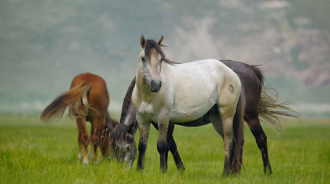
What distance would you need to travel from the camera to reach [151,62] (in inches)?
189

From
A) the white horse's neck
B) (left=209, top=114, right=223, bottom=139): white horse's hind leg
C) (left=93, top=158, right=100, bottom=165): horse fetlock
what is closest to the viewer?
the white horse's neck

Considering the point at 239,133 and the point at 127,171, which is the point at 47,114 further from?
the point at 239,133

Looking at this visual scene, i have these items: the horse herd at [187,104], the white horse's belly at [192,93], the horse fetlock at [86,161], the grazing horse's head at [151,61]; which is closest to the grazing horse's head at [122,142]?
→ the horse herd at [187,104]

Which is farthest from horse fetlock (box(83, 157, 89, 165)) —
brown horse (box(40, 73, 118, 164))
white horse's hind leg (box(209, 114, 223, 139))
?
white horse's hind leg (box(209, 114, 223, 139))

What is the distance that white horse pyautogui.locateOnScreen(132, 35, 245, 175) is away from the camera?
4.88m

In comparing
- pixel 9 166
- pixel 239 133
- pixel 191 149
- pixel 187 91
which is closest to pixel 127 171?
pixel 187 91

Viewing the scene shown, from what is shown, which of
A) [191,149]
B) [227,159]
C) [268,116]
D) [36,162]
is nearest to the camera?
[227,159]

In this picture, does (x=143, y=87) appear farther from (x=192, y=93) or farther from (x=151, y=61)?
Result: (x=192, y=93)

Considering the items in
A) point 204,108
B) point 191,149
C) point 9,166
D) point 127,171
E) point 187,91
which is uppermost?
point 187,91

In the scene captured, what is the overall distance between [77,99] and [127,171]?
406 centimetres

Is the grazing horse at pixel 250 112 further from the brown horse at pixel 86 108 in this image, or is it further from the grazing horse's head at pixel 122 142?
the brown horse at pixel 86 108

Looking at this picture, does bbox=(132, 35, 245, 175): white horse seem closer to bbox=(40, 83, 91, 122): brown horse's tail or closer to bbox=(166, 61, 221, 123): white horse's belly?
bbox=(166, 61, 221, 123): white horse's belly

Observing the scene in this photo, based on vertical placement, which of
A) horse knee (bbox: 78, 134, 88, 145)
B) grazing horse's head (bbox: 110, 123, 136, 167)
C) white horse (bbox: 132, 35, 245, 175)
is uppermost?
white horse (bbox: 132, 35, 245, 175)

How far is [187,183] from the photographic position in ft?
16.5
